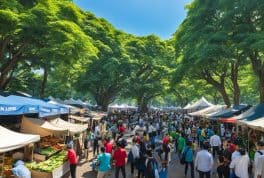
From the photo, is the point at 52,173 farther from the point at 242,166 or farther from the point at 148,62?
the point at 148,62

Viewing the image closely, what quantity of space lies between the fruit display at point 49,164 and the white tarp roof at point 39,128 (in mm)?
1115

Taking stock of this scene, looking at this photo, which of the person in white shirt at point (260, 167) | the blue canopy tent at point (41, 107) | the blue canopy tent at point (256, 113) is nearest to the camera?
the person in white shirt at point (260, 167)

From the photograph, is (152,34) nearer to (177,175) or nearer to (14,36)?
(14,36)

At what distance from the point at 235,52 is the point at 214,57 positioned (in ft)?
10.2

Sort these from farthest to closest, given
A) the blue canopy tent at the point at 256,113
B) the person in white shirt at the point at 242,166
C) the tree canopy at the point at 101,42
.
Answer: the tree canopy at the point at 101,42
the blue canopy tent at the point at 256,113
the person in white shirt at the point at 242,166

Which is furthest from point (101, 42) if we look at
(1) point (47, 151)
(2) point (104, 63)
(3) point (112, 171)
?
(3) point (112, 171)

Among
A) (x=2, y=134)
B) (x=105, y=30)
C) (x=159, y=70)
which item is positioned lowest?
(x=2, y=134)

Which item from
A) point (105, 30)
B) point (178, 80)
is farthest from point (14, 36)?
point (105, 30)

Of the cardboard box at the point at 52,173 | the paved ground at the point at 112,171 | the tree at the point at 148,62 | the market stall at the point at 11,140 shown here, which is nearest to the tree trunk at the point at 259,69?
the paved ground at the point at 112,171

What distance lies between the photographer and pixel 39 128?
14.8 metres

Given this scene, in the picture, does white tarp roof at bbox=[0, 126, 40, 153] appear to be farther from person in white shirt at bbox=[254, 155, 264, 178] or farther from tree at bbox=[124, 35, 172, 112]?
tree at bbox=[124, 35, 172, 112]

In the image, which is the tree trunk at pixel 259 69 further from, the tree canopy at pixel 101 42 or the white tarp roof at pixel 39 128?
the white tarp roof at pixel 39 128

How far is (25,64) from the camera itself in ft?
90.5

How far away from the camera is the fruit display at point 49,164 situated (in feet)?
42.1
